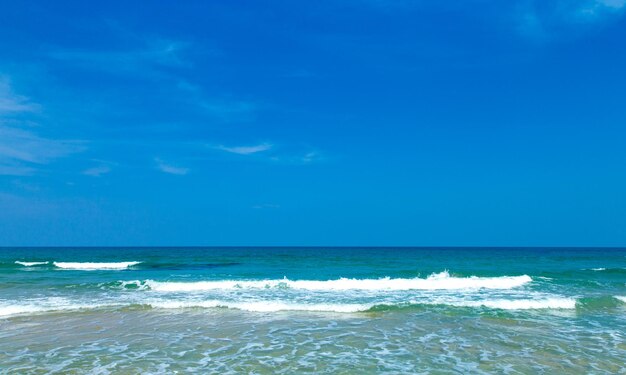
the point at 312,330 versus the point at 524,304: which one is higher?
the point at 524,304

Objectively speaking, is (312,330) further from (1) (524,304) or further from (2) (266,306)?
(1) (524,304)

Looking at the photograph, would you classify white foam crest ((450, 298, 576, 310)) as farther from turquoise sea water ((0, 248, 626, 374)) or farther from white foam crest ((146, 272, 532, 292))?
white foam crest ((146, 272, 532, 292))

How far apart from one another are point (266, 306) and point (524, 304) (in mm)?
8972

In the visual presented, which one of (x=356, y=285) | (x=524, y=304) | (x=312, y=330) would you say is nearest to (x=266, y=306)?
(x=312, y=330)

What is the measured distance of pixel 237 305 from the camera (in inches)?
583

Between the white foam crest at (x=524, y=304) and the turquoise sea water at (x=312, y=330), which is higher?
the white foam crest at (x=524, y=304)

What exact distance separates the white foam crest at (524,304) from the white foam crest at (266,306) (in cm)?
384

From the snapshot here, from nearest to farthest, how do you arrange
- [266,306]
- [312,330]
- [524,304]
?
[312,330], [266,306], [524,304]

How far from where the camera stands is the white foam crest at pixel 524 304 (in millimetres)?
14383

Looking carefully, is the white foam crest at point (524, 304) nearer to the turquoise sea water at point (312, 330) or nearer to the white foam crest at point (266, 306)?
the turquoise sea water at point (312, 330)

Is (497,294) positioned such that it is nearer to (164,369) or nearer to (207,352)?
(207,352)

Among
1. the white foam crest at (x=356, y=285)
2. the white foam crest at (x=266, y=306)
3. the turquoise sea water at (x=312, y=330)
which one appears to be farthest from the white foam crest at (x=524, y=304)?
the white foam crest at (x=356, y=285)

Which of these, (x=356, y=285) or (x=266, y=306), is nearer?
(x=266, y=306)

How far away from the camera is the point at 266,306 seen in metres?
14.5
